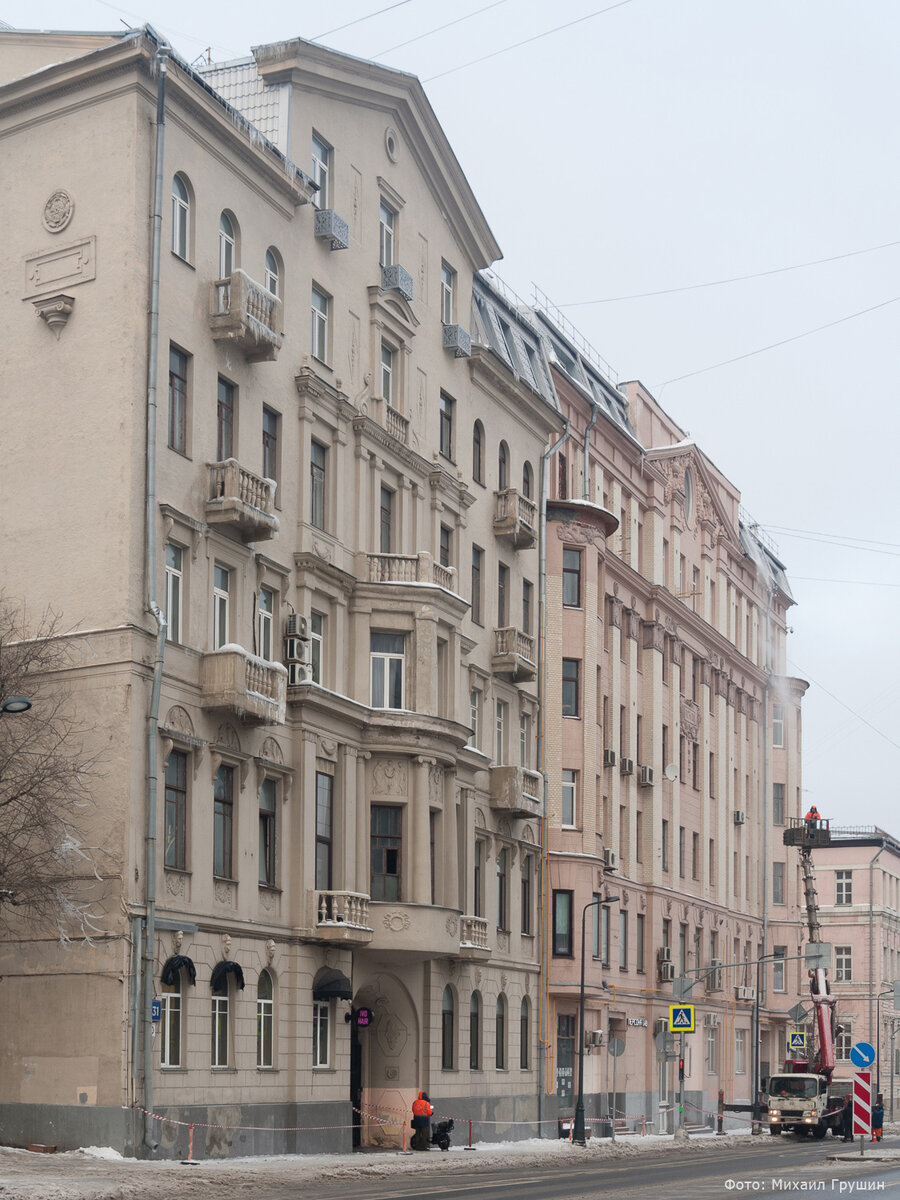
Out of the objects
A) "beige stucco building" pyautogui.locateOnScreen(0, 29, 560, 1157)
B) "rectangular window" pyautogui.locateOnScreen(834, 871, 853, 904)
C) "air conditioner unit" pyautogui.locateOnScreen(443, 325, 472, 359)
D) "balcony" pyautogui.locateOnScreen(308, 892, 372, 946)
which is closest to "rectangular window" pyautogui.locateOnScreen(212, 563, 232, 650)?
"beige stucco building" pyautogui.locateOnScreen(0, 29, 560, 1157)

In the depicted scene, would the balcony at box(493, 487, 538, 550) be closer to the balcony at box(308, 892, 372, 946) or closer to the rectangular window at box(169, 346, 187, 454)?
the balcony at box(308, 892, 372, 946)

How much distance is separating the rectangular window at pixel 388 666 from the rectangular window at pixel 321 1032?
24.8 feet

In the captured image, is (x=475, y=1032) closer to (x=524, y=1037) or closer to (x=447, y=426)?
(x=524, y=1037)

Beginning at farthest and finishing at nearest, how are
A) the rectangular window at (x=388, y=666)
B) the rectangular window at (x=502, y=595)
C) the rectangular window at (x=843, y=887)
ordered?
the rectangular window at (x=843, y=887) → the rectangular window at (x=502, y=595) → the rectangular window at (x=388, y=666)

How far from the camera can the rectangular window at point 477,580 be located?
51781mm

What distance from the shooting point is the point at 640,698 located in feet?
229

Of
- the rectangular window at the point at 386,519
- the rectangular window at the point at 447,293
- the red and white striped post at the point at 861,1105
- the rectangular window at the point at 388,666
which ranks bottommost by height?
the red and white striped post at the point at 861,1105

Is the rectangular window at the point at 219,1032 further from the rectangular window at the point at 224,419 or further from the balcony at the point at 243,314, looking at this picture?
the balcony at the point at 243,314

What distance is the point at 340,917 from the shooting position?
4059 centimetres

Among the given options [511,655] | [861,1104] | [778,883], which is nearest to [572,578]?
[511,655]

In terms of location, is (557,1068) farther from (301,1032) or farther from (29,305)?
(29,305)

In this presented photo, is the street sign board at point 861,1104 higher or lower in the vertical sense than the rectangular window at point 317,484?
lower

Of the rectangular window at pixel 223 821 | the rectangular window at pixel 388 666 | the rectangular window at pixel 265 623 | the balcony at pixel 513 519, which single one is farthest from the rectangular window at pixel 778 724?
the rectangular window at pixel 223 821

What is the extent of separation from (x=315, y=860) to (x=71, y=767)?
8.38m
